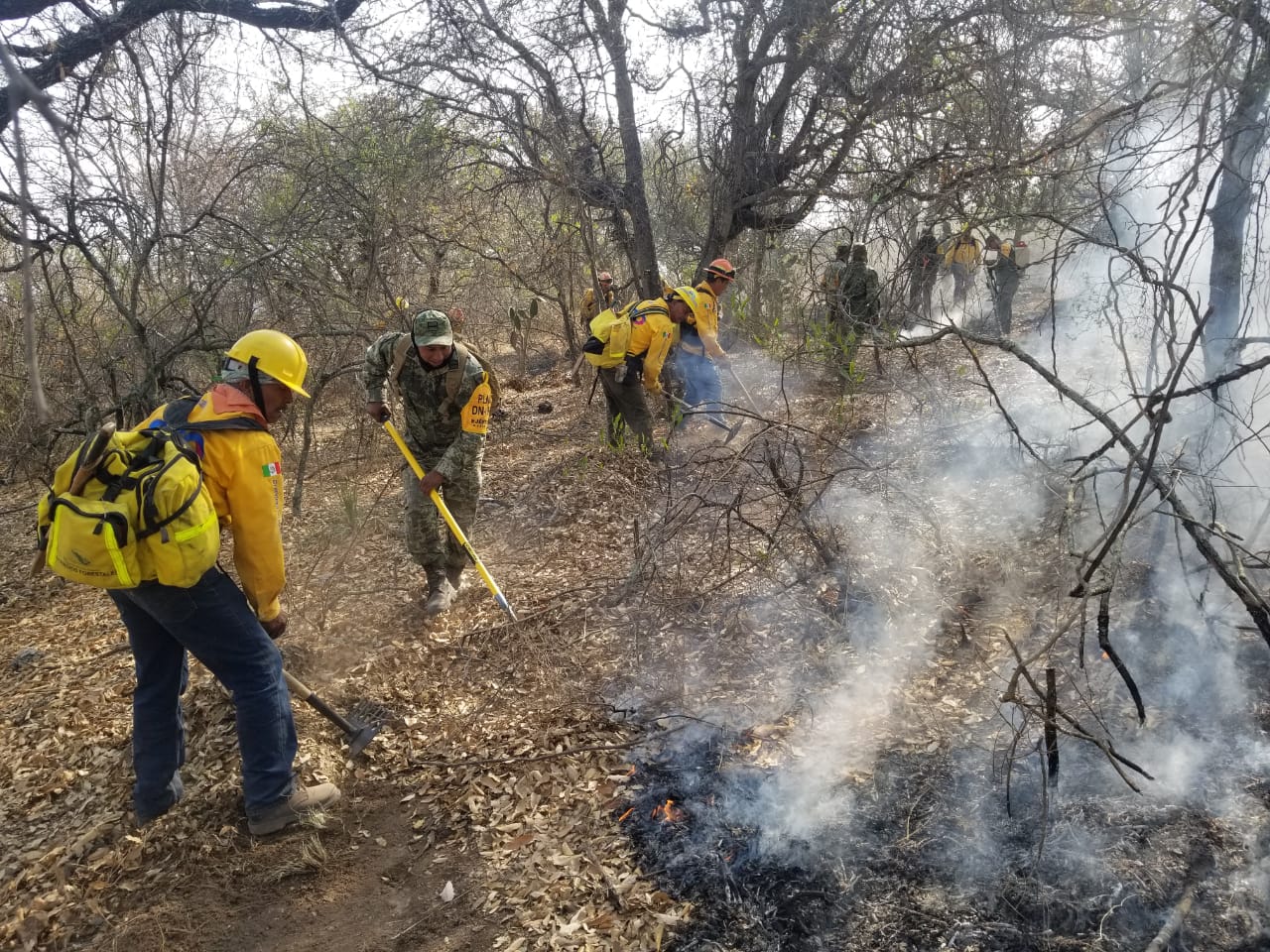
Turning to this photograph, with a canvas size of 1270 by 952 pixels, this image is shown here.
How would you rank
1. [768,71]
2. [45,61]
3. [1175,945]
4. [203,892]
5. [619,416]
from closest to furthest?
[1175,945], [203,892], [45,61], [619,416], [768,71]

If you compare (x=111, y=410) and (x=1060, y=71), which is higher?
(x=1060, y=71)

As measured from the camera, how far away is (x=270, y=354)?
10.3 ft

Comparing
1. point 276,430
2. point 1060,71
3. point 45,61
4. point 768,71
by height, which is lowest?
point 276,430

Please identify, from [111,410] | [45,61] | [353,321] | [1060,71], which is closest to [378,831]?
[111,410]

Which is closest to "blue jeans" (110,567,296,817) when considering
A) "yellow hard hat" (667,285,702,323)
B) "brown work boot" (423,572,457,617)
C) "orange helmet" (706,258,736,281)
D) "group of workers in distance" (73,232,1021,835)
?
"group of workers in distance" (73,232,1021,835)

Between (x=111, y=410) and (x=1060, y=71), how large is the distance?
26.0 feet

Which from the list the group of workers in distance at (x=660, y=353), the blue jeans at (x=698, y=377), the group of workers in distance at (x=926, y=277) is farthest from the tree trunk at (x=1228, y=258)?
the blue jeans at (x=698, y=377)

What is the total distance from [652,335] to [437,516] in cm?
267

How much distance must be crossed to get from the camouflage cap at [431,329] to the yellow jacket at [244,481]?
4.73ft

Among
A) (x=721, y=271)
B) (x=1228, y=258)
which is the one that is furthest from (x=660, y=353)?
(x=1228, y=258)

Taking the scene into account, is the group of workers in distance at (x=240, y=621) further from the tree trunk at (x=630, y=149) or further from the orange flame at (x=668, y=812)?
the tree trunk at (x=630, y=149)

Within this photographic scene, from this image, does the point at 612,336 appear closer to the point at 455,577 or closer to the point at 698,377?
the point at 698,377

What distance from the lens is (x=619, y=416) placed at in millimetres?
6965

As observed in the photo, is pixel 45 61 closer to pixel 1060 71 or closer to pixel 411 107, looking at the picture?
pixel 411 107
